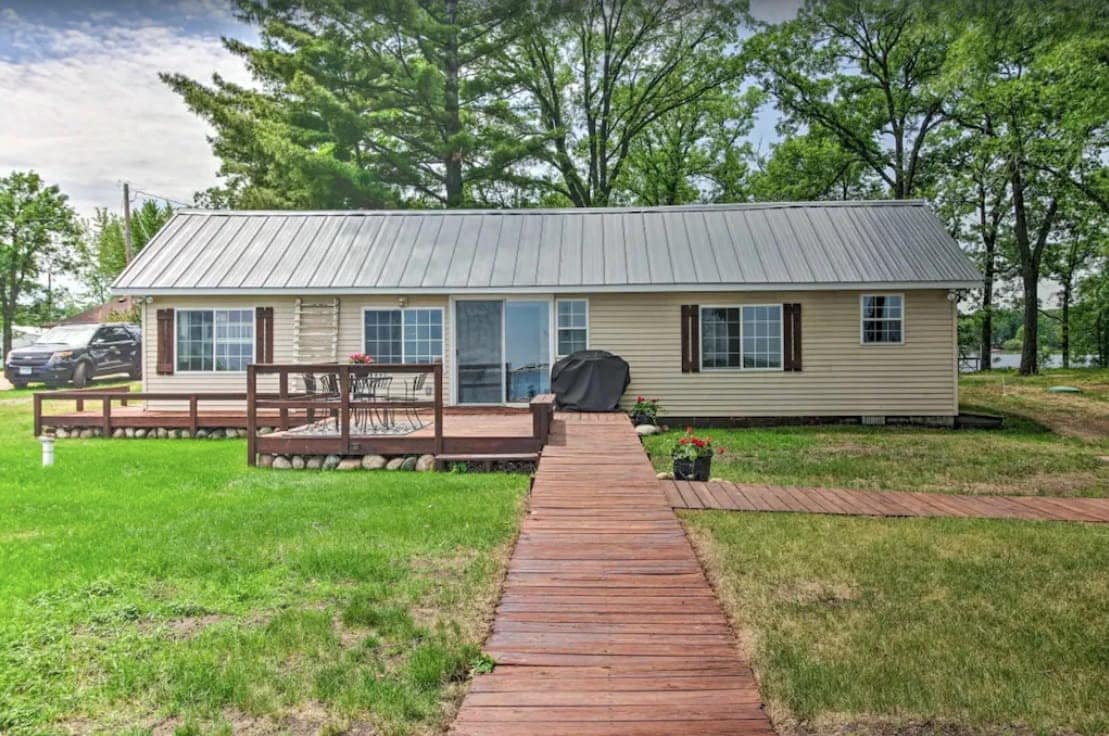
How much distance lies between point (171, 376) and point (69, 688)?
10647 millimetres

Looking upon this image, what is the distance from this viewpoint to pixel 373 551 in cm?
468

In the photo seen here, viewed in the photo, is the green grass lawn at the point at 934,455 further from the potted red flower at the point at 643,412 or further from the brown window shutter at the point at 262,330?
the brown window shutter at the point at 262,330

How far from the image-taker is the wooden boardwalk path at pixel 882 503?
5.96 meters

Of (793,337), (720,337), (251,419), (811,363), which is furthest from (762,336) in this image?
(251,419)

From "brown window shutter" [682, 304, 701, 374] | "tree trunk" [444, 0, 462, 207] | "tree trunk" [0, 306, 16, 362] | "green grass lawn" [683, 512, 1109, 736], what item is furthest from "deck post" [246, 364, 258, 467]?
"tree trunk" [0, 306, 16, 362]

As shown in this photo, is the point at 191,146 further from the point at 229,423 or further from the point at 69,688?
the point at 69,688

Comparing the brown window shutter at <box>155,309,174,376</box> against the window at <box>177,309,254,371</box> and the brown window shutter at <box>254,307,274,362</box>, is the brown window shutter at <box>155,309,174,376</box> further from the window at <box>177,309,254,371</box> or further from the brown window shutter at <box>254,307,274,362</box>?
the brown window shutter at <box>254,307,274,362</box>

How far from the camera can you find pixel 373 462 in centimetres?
823

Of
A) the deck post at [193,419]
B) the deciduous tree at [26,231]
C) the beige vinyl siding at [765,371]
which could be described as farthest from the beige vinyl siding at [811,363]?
the deciduous tree at [26,231]

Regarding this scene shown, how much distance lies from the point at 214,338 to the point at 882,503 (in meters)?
11.1

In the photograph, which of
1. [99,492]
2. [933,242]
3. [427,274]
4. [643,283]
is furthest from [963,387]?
[99,492]

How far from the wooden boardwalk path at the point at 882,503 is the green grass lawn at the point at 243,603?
190 cm

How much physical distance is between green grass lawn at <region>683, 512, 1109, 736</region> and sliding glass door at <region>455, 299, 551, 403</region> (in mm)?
6817

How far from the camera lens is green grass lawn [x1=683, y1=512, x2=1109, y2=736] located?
2703mm
